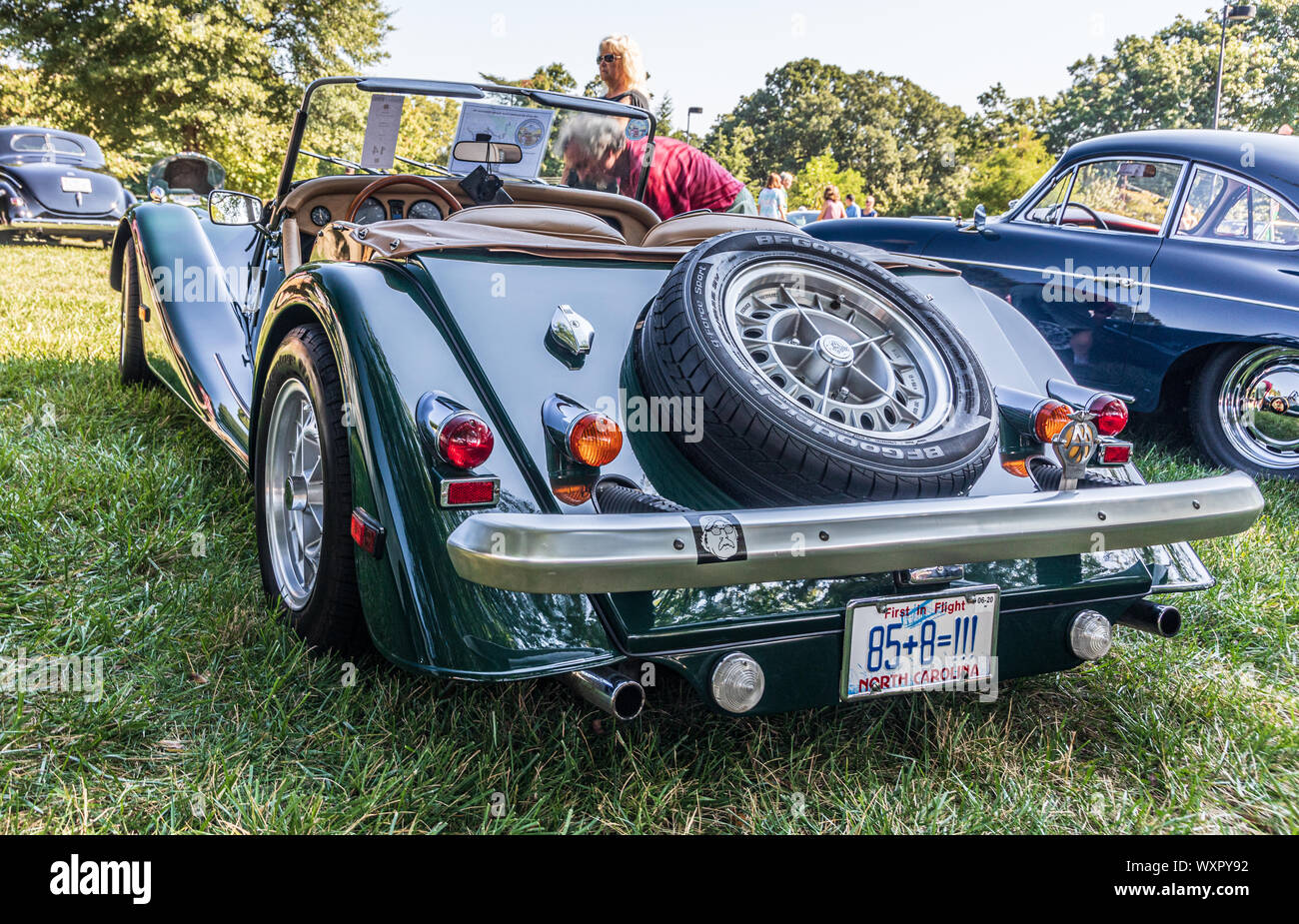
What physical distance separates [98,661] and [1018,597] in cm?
219

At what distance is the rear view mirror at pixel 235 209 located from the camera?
3826 millimetres

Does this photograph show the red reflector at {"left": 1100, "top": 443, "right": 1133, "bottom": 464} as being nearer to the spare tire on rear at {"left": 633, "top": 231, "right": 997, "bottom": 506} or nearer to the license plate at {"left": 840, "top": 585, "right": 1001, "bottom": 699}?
the spare tire on rear at {"left": 633, "top": 231, "right": 997, "bottom": 506}

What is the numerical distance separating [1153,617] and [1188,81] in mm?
50940

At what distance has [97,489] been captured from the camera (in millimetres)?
3398

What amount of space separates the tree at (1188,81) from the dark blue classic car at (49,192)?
40.1m

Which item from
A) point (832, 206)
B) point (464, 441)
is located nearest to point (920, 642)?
point (464, 441)

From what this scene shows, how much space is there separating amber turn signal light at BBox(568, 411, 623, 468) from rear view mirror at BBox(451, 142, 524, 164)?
231cm

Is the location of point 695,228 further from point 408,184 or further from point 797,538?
point 797,538

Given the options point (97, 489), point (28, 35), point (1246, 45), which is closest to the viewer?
point (97, 489)

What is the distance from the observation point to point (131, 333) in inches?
184

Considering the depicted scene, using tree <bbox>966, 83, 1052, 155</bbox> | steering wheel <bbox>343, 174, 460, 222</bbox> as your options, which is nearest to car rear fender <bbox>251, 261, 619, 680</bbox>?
steering wheel <bbox>343, 174, 460, 222</bbox>

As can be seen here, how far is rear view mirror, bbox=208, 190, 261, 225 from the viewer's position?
12.6 feet

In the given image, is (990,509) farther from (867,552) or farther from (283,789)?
(283,789)

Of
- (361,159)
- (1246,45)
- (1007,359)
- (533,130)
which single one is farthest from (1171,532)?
(1246,45)
